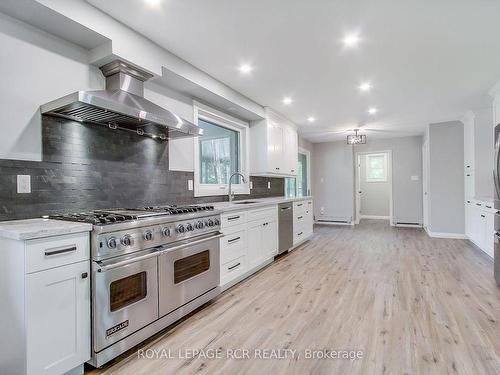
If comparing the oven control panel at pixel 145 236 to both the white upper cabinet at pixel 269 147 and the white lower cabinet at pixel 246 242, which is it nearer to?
the white lower cabinet at pixel 246 242

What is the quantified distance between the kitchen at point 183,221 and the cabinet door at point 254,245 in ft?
0.09

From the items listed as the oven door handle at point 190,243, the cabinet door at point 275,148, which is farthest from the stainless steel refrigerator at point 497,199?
the oven door handle at point 190,243

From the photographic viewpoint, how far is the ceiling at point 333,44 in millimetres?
1990

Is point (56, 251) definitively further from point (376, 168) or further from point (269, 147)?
point (376, 168)

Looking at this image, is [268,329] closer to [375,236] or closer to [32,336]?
[32,336]

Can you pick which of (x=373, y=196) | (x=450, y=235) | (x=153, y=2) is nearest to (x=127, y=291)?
(x=153, y=2)

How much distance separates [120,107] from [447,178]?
5986mm

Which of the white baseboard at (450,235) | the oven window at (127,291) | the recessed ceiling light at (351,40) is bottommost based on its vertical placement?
the white baseboard at (450,235)

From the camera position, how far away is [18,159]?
178 centimetres

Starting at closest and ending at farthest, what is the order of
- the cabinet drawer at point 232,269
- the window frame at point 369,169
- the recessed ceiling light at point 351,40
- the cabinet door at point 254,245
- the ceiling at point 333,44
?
the ceiling at point 333,44 < the recessed ceiling light at point 351,40 < the cabinet drawer at point 232,269 < the cabinet door at point 254,245 < the window frame at point 369,169

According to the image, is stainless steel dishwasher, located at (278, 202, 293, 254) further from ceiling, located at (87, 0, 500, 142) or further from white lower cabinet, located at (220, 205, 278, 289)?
ceiling, located at (87, 0, 500, 142)

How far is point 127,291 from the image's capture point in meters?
1.80

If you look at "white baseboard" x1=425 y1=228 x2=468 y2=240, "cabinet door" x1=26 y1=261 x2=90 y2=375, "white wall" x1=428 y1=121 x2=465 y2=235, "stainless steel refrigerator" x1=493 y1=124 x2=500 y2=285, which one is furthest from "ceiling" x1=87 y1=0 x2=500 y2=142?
"white baseboard" x1=425 y1=228 x2=468 y2=240

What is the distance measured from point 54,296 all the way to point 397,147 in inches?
306
